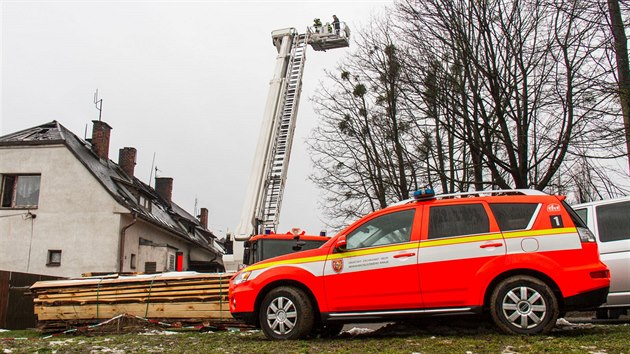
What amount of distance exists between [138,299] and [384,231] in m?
6.20

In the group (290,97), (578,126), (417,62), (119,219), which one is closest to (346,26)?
(290,97)

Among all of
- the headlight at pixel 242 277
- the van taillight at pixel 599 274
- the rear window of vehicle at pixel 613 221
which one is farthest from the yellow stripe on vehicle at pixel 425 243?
the rear window of vehicle at pixel 613 221

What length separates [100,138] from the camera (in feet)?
94.0

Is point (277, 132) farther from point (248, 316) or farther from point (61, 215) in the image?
point (61, 215)

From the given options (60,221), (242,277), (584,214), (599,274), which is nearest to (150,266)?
(60,221)

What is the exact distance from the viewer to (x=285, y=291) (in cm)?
753

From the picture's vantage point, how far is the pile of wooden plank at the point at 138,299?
11.0m

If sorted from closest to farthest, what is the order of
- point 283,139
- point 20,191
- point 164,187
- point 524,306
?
point 524,306, point 283,139, point 20,191, point 164,187

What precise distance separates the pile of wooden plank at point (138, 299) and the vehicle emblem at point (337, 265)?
4.21 metres

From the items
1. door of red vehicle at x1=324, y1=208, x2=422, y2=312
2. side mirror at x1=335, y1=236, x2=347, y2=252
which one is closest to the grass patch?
door of red vehicle at x1=324, y1=208, x2=422, y2=312

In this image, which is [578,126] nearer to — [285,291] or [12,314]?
[285,291]

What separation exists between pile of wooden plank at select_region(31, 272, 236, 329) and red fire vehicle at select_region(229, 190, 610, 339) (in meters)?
3.32

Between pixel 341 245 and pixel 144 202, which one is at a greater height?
pixel 144 202

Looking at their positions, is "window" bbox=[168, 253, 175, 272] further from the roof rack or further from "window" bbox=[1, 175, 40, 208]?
the roof rack
